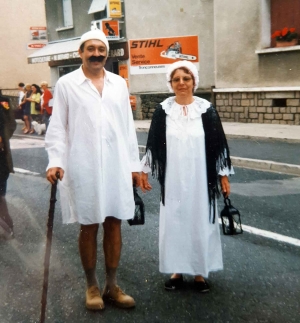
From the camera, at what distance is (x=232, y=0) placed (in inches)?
701

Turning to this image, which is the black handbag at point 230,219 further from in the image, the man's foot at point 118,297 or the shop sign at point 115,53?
the shop sign at point 115,53

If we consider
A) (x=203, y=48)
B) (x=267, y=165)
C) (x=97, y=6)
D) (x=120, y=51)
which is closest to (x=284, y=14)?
(x=203, y=48)

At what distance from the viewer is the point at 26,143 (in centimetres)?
1658

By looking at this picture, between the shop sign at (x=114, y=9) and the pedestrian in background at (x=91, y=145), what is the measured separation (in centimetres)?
1941

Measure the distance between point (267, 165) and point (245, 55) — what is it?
27.0 feet

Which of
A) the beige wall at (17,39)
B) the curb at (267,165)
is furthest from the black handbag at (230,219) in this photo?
the beige wall at (17,39)

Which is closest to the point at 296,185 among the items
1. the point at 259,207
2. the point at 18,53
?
the point at 259,207

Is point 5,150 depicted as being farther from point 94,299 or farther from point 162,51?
point 162,51

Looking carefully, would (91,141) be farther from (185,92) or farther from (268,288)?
(268,288)

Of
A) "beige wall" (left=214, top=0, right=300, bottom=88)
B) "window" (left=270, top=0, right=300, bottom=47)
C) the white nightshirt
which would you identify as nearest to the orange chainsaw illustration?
"beige wall" (left=214, top=0, right=300, bottom=88)

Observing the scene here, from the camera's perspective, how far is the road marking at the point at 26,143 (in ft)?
51.3

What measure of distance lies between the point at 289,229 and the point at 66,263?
2.52 meters

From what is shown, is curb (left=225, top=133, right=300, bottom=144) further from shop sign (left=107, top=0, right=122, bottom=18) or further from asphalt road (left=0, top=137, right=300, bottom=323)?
shop sign (left=107, top=0, right=122, bottom=18)

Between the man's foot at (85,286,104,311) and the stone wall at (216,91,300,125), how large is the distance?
13.2 metres
